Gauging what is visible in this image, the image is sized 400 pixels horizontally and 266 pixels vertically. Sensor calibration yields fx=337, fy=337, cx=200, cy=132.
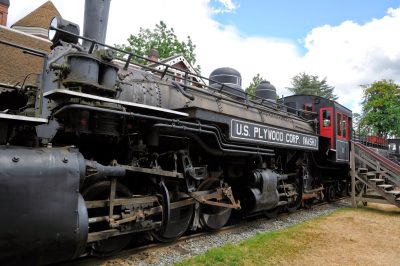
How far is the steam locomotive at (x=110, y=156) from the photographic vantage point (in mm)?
3172

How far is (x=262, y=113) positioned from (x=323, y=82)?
48381mm

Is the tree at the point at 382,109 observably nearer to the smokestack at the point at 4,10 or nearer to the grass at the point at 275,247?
the grass at the point at 275,247

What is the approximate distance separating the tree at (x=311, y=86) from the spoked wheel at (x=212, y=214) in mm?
47014

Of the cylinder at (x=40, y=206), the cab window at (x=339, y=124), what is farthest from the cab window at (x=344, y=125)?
the cylinder at (x=40, y=206)

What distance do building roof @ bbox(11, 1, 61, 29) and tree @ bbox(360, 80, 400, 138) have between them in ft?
97.3

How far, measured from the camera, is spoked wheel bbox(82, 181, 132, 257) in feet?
14.1

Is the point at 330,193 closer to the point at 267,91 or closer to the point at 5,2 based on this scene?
the point at 267,91

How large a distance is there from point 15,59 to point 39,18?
34.8ft

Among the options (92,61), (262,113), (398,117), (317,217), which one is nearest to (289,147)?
(262,113)

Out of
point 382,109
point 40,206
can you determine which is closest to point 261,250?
point 40,206

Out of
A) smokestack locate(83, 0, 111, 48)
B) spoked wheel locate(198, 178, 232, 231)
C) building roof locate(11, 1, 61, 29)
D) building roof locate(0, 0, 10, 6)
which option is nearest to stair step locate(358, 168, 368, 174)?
spoked wheel locate(198, 178, 232, 231)

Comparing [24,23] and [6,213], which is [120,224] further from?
[24,23]

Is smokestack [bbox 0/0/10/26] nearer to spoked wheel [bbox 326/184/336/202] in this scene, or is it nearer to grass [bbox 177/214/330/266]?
spoked wheel [bbox 326/184/336/202]

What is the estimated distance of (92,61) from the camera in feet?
13.0
